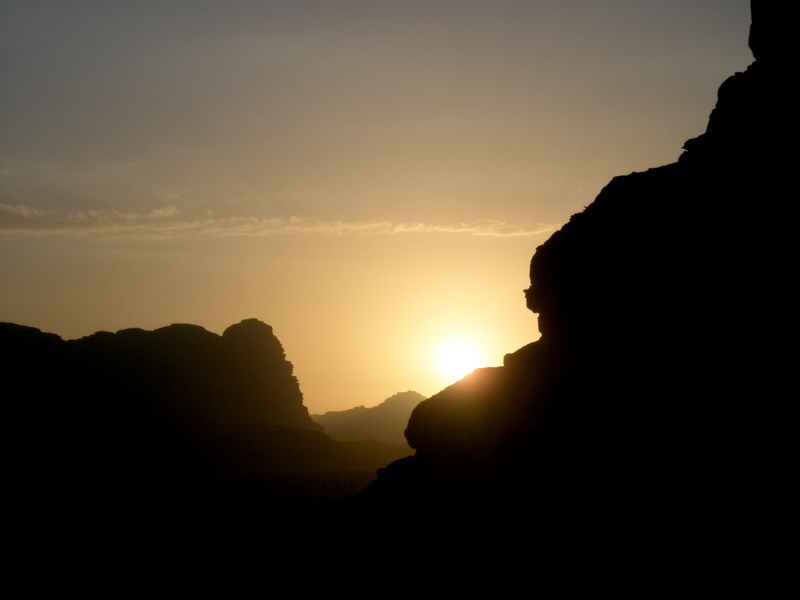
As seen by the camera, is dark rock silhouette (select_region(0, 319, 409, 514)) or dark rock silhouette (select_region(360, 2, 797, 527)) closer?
dark rock silhouette (select_region(360, 2, 797, 527))

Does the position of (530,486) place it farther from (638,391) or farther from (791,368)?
(791,368)

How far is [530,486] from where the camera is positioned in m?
24.2

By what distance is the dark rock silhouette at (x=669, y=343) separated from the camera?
17.4 m

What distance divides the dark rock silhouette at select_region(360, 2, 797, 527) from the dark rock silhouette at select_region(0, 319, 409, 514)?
28635mm

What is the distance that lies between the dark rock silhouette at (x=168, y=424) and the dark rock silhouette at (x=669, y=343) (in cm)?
2864

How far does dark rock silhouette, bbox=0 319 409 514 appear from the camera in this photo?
2544 inches

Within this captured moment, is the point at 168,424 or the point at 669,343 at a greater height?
the point at 669,343

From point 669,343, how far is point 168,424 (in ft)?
366

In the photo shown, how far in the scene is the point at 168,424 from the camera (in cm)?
11431

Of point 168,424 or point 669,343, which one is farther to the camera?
point 168,424

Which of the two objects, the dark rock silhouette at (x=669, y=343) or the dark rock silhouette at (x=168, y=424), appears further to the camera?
the dark rock silhouette at (x=168, y=424)

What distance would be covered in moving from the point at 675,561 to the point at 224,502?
3851cm

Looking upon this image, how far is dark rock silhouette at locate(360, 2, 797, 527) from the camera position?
17.4 metres

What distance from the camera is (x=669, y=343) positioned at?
65.8 ft
